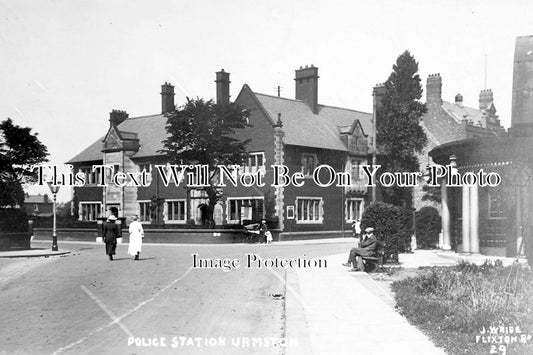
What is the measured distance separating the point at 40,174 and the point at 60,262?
18.9 ft

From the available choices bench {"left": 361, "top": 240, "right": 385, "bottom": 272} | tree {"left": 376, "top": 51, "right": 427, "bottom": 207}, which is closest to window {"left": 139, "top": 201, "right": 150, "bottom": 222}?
tree {"left": 376, "top": 51, "right": 427, "bottom": 207}

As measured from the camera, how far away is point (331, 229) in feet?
152

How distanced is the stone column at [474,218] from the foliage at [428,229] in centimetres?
777

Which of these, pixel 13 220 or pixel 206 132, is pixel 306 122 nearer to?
pixel 206 132

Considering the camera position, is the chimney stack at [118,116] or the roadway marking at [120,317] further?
the chimney stack at [118,116]

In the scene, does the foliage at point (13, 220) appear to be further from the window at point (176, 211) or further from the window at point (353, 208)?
the window at point (353, 208)

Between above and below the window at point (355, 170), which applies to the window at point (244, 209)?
below

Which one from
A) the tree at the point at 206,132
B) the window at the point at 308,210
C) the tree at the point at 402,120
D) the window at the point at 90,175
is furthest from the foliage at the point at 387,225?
the window at the point at 90,175

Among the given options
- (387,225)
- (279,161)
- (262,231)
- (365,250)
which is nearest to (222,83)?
(279,161)

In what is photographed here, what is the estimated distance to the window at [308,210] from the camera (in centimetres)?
4438

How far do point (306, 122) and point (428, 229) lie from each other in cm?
2025

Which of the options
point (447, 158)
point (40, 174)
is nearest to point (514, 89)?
point (447, 158)

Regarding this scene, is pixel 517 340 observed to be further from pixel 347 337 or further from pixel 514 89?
pixel 514 89

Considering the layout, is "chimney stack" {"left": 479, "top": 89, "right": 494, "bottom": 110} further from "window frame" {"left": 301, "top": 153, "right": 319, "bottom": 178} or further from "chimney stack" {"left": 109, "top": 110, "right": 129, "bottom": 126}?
"chimney stack" {"left": 109, "top": 110, "right": 129, "bottom": 126}
